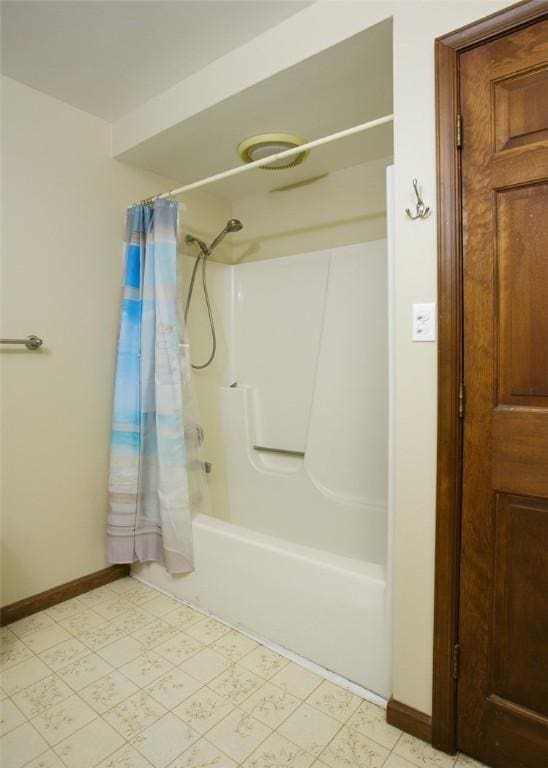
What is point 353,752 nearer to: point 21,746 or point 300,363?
point 21,746

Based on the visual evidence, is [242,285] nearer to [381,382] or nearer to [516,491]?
[381,382]

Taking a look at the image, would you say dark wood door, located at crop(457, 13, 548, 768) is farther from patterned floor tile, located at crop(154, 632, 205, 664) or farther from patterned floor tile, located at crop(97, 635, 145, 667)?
patterned floor tile, located at crop(97, 635, 145, 667)

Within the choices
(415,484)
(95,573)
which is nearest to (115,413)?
(95,573)

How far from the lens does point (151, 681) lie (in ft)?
4.62

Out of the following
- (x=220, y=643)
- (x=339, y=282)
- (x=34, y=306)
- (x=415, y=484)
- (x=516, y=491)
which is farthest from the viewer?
(x=339, y=282)

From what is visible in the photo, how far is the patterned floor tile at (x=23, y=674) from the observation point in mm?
1390

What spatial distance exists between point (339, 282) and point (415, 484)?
4.13 ft

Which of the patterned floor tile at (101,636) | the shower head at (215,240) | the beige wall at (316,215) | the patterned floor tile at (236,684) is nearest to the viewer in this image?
the patterned floor tile at (236,684)

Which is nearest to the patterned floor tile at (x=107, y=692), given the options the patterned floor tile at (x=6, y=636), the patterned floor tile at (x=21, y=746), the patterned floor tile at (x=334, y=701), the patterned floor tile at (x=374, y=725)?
the patterned floor tile at (x=21, y=746)

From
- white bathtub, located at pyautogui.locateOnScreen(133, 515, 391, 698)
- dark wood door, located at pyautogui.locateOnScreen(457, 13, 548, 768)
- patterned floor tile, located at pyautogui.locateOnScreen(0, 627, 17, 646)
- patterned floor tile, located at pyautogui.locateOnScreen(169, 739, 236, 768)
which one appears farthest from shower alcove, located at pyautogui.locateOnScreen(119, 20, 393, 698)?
patterned floor tile, located at pyautogui.locateOnScreen(0, 627, 17, 646)

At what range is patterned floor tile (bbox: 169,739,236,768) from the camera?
111 cm

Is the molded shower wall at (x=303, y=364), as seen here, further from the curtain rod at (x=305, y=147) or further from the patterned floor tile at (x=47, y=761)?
the patterned floor tile at (x=47, y=761)

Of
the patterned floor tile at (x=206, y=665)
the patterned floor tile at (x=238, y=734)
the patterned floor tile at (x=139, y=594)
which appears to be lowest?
the patterned floor tile at (x=238, y=734)

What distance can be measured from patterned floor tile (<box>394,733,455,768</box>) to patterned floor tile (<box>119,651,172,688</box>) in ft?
2.56
